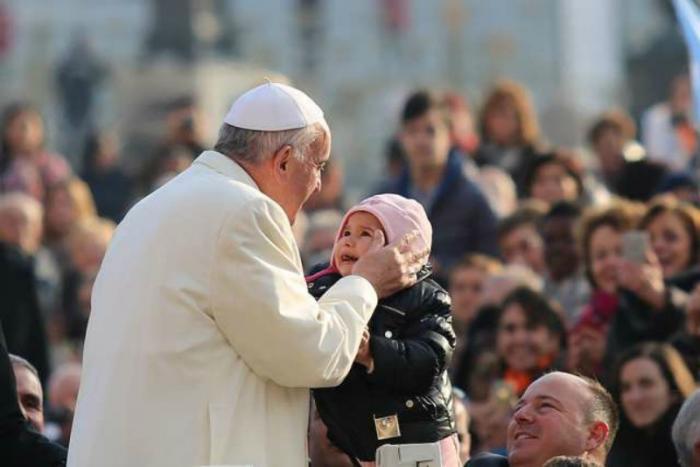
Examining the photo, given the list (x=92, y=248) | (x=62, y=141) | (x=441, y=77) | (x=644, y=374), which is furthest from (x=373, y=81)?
(x=644, y=374)

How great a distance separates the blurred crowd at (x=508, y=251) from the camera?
11.8m

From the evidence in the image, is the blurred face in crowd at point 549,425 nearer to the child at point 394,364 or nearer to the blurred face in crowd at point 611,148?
the child at point 394,364

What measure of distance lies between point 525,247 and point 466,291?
0.82 metres

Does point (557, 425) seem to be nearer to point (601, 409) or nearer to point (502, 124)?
point (601, 409)

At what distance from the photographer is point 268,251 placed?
8.17 m

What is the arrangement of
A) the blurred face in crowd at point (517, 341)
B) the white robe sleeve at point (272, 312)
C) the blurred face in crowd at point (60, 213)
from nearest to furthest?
the white robe sleeve at point (272, 312)
the blurred face in crowd at point (517, 341)
the blurred face in crowd at point (60, 213)

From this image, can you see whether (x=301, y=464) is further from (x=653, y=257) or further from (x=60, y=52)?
(x=60, y=52)

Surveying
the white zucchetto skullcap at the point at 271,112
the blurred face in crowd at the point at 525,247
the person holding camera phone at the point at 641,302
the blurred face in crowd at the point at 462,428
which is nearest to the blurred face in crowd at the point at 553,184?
the blurred face in crowd at the point at 525,247

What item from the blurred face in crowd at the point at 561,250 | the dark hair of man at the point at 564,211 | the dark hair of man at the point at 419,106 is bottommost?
the blurred face in crowd at the point at 561,250

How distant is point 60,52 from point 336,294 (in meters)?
52.3

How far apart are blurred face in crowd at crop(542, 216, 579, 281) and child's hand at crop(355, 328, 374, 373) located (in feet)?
17.6

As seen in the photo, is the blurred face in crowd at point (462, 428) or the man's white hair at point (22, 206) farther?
the man's white hair at point (22, 206)

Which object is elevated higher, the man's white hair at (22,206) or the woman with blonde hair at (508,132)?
the woman with blonde hair at (508,132)

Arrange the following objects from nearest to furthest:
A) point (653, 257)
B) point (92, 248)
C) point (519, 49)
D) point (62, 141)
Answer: point (653, 257) → point (92, 248) → point (62, 141) → point (519, 49)
